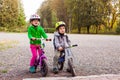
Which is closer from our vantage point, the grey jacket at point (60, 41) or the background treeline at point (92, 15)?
the grey jacket at point (60, 41)

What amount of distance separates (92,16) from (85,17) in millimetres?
2093

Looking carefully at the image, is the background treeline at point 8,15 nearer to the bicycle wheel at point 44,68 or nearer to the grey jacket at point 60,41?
the grey jacket at point 60,41

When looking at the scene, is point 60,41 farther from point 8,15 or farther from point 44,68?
point 8,15

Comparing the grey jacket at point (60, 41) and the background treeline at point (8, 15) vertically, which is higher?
the background treeline at point (8, 15)

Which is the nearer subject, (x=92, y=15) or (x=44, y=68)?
(x=44, y=68)

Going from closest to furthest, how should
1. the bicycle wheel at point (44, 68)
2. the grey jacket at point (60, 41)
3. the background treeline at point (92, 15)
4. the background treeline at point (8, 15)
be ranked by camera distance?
the bicycle wheel at point (44, 68)
the grey jacket at point (60, 41)
the background treeline at point (8, 15)
the background treeline at point (92, 15)

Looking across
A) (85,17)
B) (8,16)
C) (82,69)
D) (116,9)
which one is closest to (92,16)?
(85,17)

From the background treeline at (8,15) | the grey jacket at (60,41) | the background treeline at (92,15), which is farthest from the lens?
the background treeline at (92,15)

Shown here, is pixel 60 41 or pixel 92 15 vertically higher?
pixel 92 15

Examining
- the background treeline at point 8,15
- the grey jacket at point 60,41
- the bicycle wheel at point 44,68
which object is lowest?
the bicycle wheel at point 44,68

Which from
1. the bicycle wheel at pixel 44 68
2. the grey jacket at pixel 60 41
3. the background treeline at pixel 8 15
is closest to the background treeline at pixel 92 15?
the background treeline at pixel 8 15

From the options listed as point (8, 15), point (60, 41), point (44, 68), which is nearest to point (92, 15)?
point (8, 15)

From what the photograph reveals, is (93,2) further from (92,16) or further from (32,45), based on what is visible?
(32,45)

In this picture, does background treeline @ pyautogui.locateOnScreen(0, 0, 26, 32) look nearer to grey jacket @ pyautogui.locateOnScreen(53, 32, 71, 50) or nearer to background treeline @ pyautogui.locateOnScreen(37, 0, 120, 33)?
background treeline @ pyautogui.locateOnScreen(37, 0, 120, 33)
